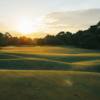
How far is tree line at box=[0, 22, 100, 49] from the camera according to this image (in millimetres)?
89875

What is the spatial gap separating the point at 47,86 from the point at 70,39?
276ft

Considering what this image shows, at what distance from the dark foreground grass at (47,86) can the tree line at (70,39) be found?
7217cm

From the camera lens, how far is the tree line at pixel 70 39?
89.9m

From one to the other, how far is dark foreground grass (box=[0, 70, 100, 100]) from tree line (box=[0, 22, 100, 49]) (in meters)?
72.2

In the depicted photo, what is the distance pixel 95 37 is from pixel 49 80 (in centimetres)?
7588

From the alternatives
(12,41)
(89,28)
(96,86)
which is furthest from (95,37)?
(96,86)

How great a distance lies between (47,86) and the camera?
1540 cm

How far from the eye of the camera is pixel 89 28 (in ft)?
328

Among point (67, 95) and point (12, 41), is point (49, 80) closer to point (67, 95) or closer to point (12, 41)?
point (67, 95)

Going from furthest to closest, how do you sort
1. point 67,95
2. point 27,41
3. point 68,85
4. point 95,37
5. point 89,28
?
point 27,41 → point 89,28 → point 95,37 → point 68,85 → point 67,95

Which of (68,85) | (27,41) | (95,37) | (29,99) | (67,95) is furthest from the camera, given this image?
(27,41)

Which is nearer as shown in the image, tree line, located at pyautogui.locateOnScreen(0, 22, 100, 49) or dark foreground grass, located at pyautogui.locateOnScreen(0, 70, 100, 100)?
dark foreground grass, located at pyautogui.locateOnScreen(0, 70, 100, 100)

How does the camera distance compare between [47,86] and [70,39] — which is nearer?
[47,86]

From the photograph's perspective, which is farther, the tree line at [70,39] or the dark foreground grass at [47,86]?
the tree line at [70,39]
